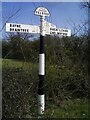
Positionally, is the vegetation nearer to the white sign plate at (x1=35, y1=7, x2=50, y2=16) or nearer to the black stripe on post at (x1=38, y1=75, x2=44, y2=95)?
the black stripe on post at (x1=38, y1=75, x2=44, y2=95)

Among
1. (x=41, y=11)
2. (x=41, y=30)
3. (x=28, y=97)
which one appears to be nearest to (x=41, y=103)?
(x=28, y=97)

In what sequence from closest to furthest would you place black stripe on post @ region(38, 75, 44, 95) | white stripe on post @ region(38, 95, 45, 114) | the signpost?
1. white stripe on post @ region(38, 95, 45, 114)
2. the signpost
3. black stripe on post @ region(38, 75, 44, 95)

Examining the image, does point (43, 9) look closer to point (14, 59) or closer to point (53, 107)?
point (14, 59)

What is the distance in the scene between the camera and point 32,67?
7.35 m

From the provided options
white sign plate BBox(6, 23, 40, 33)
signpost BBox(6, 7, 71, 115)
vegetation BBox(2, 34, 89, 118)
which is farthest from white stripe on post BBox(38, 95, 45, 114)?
white sign plate BBox(6, 23, 40, 33)

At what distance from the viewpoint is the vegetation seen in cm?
621

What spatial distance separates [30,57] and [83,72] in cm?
160

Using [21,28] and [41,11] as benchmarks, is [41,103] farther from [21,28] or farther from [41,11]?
[41,11]

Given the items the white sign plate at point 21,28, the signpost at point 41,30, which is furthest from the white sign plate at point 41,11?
the white sign plate at point 21,28

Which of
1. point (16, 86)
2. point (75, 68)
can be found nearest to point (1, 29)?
point (16, 86)

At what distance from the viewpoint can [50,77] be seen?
751 centimetres

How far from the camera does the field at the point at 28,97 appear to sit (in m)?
6.00

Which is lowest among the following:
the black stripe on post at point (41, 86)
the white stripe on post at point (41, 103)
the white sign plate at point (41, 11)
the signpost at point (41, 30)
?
the white stripe on post at point (41, 103)

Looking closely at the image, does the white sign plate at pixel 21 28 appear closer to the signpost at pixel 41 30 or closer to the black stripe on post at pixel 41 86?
the signpost at pixel 41 30
